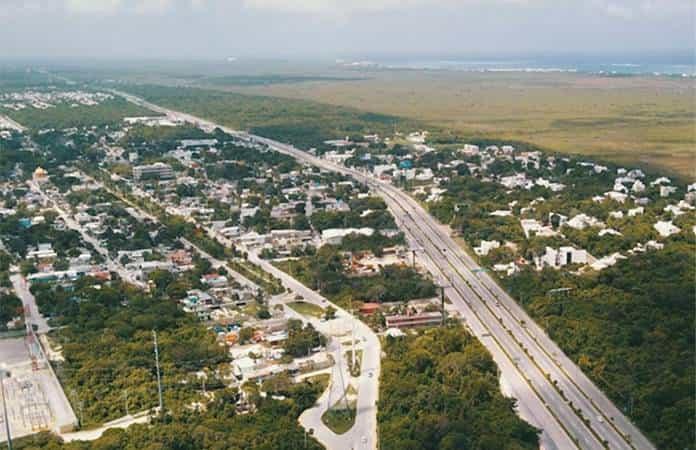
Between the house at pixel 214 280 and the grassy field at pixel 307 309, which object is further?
the house at pixel 214 280

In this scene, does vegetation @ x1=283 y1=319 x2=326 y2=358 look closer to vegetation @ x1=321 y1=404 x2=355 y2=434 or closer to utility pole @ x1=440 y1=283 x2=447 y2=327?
vegetation @ x1=321 y1=404 x2=355 y2=434

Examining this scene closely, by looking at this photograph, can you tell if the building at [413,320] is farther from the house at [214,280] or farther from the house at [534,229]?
the house at [534,229]

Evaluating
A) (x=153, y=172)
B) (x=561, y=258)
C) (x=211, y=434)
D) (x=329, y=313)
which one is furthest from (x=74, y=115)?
(x=211, y=434)

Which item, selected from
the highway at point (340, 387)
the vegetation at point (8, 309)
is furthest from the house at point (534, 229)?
the vegetation at point (8, 309)

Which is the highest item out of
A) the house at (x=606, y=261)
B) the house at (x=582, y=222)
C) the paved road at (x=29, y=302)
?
the house at (x=582, y=222)

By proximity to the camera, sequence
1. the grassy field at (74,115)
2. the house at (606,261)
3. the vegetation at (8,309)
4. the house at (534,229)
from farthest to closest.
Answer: the grassy field at (74,115) → the house at (534,229) → the house at (606,261) → the vegetation at (8,309)

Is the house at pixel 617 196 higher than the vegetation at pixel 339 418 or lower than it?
higher

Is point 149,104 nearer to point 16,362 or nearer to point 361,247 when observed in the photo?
point 361,247

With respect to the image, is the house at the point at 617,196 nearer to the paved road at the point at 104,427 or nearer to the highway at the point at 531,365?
the highway at the point at 531,365

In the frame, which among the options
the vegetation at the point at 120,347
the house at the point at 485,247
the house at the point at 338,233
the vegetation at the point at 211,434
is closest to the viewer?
the vegetation at the point at 211,434
